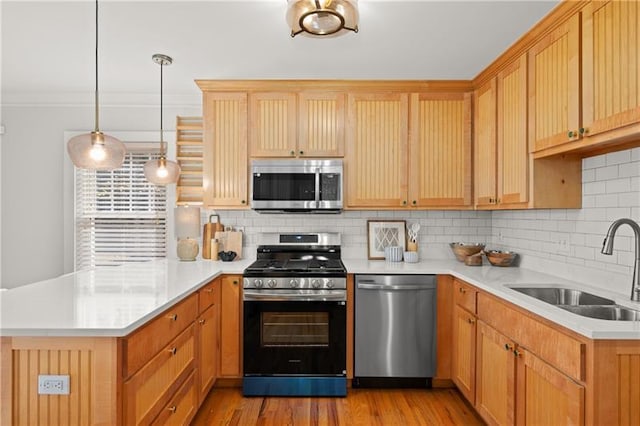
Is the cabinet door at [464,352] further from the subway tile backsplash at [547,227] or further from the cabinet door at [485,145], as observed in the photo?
the cabinet door at [485,145]

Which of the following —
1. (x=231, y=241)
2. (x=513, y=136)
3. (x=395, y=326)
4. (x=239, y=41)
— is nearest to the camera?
(x=239, y=41)

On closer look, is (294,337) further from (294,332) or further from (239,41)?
(239,41)

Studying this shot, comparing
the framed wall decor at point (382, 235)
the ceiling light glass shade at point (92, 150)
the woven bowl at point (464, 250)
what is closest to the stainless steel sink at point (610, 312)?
the woven bowl at point (464, 250)

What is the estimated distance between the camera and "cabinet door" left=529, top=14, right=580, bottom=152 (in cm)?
199

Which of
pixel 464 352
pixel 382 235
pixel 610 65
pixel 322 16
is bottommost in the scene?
pixel 464 352

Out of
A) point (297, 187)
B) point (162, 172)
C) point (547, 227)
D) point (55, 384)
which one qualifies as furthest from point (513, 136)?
point (55, 384)

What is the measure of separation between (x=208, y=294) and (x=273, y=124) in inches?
59.1

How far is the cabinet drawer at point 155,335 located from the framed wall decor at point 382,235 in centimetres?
175

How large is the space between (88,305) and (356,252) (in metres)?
2.30

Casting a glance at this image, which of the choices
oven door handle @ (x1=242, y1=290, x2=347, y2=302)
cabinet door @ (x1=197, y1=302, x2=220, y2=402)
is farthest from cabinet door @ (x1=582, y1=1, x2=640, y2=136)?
cabinet door @ (x1=197, y1=302, x2=220, y2=402)

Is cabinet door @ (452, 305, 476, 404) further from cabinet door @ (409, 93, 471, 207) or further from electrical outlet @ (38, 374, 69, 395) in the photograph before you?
electrical outlet @ (38, 374, 69, 395)

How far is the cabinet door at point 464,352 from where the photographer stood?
2500mm

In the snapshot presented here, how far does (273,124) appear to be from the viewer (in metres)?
3.24

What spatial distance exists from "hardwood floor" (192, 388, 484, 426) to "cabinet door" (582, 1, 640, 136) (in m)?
1.97
